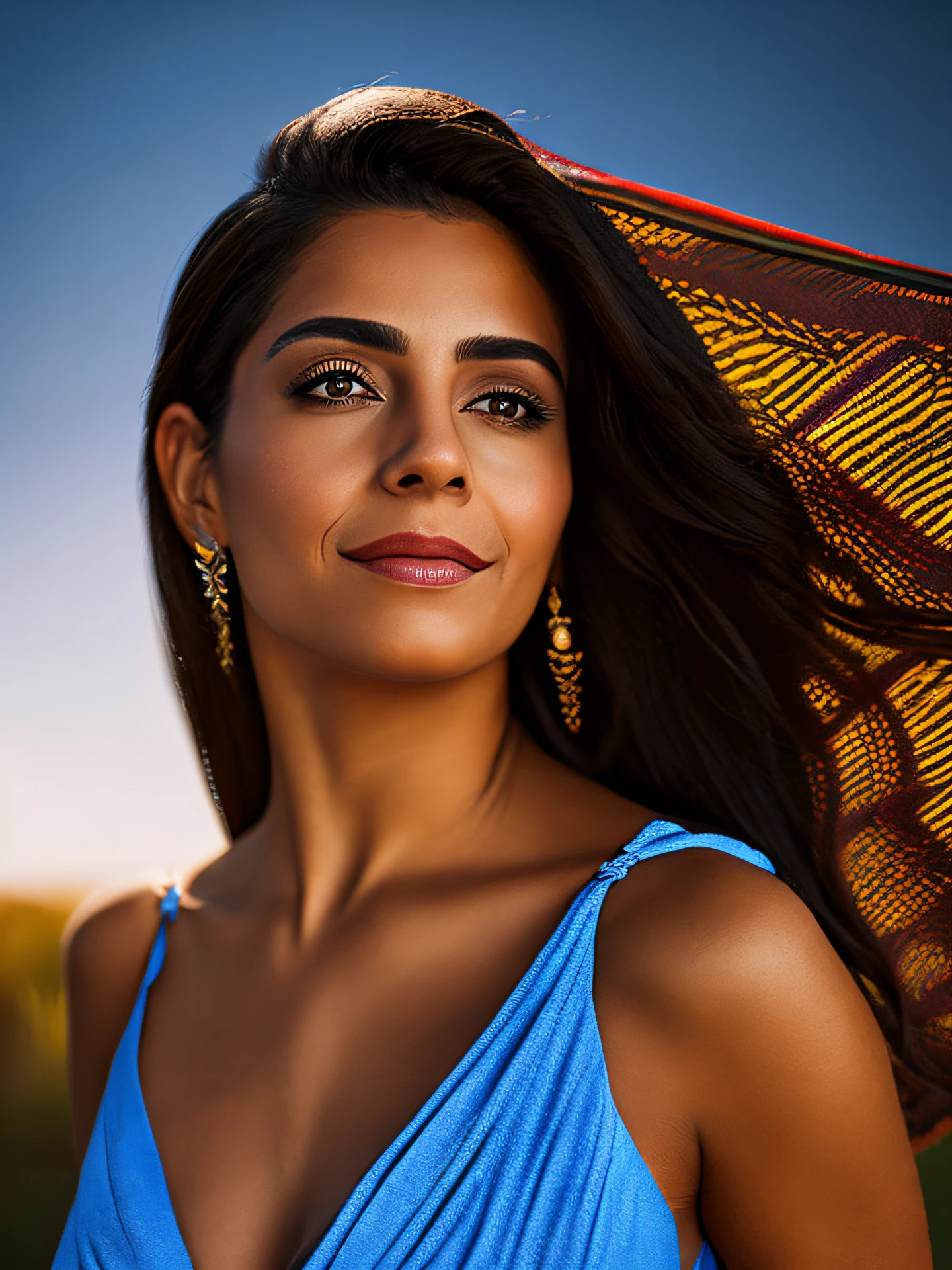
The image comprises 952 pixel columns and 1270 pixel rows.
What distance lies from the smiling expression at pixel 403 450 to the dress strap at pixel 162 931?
0.64 meters

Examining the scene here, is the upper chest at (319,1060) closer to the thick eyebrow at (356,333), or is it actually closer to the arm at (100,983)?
the arm at (100,983)

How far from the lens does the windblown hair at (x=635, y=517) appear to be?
1.62m

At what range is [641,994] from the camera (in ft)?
4.38

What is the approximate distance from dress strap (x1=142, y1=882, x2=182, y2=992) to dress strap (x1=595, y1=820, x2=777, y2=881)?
0.82 m

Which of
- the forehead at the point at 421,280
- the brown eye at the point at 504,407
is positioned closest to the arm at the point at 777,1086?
the brown eye at the point at 504,407

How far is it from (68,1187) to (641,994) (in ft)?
7.84

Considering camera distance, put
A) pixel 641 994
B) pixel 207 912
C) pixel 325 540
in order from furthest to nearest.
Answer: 1. pixel 207 912
2. pixel 325 540
3. pixel 641 994

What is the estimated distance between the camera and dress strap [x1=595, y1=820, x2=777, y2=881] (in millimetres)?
1467

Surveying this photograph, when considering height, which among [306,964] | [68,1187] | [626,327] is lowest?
[68,1187]

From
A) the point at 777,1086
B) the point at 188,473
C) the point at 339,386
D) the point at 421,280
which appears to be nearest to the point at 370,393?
the point at 339,386

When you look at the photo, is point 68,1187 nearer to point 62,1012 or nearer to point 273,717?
point 62,1012

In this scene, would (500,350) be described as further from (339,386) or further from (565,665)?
(565,665)

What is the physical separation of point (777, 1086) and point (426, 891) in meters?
0.55

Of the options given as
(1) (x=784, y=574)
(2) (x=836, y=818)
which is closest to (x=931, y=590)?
(1) (x=784, y=574)
